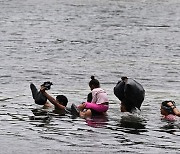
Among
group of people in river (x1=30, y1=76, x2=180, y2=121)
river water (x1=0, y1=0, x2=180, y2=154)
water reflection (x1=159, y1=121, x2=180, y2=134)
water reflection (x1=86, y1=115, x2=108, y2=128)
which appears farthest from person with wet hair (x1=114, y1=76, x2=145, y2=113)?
water reflection (x1=159, y1=121, x2=180, y2=134)

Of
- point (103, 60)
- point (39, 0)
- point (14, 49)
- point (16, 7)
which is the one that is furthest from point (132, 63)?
point (39, 0)

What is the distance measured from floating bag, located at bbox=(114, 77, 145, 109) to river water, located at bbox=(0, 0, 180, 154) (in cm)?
61

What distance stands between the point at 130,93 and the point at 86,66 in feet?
57.9

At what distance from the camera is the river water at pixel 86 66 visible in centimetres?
1978

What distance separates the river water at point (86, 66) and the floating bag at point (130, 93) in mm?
607

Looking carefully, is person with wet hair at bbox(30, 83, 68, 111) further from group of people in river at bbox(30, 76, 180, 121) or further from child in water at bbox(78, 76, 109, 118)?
child in water at bbox(78, 76, 109, 118)

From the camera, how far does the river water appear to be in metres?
19.8

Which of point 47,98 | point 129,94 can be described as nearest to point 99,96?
point 129,94

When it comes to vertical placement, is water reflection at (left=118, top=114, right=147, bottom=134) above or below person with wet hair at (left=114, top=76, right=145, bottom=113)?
below

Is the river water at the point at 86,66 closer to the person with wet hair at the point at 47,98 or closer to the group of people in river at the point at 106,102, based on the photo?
the group of people in river at the point at 106,102

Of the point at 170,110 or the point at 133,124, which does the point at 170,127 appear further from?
the point at 133,124

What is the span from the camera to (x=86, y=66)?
41.2m

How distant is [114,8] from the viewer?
295 ft

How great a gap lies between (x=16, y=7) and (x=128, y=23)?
20015 mm
